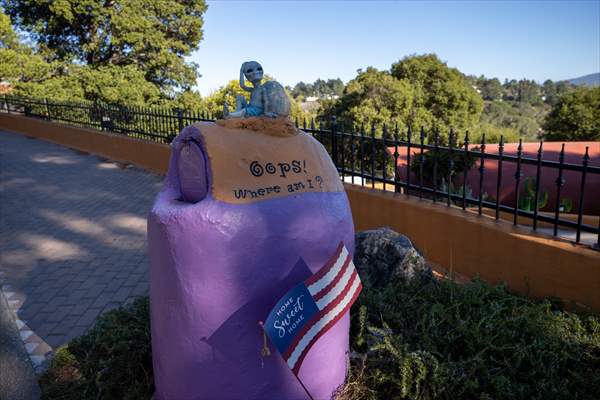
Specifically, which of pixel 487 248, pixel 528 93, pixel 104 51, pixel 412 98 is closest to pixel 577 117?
pixel 412 98

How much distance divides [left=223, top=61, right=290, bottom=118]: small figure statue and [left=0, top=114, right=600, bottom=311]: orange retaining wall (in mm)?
3006

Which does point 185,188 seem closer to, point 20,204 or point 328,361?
point 328,361

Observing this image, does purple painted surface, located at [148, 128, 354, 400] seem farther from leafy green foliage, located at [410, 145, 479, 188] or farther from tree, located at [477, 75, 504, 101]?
tree, located at [477, 75, 504, 101]

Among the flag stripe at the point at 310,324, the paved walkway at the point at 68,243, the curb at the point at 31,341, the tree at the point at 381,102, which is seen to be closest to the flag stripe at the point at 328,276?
the flag stripe at the point at 310,324

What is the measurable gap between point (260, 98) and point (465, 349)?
2288mm

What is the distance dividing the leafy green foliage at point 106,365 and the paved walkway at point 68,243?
0.42 meters

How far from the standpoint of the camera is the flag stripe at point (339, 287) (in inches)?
87.0

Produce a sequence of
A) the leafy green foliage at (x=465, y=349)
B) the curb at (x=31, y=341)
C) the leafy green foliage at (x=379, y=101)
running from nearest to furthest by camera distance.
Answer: the leafy green foliage at (x=465, y=349)
the curb at (x=31, y=341)
the leafy green foliage at (x=379, y=101)

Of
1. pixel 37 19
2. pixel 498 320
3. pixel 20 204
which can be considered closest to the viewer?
pixel 498 320

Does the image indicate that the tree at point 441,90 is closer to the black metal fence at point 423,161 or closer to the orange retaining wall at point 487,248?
the black metal fence at point 423,161

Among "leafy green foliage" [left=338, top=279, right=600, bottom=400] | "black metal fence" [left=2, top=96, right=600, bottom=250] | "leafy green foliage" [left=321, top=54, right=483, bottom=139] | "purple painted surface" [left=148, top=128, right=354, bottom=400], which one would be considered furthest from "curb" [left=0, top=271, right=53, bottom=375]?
"leafy green foliage" [left=321, top=54, right=483, bottom=139]

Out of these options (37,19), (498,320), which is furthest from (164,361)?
(37,19)

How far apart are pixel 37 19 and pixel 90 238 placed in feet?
57.0

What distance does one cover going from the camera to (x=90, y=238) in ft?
21.8
